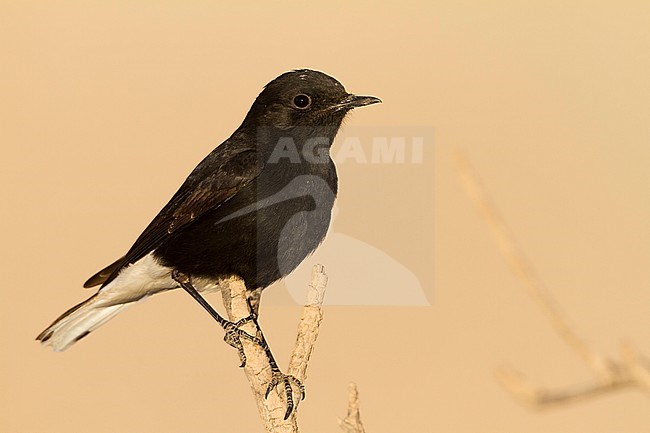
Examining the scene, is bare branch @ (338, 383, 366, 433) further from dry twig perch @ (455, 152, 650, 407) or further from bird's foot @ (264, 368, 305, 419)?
dry twig perch @ (455, 152, 650, 407)

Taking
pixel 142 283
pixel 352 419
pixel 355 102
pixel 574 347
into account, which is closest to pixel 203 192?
pixel 142 283

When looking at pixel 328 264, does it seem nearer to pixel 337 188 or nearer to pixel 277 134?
pixel 337 188

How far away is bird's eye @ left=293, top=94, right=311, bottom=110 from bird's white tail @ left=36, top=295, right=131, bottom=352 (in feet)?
4.95

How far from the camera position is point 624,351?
23.5 inches

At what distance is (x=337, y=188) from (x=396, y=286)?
0.61 meters

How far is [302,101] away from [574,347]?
3.58m

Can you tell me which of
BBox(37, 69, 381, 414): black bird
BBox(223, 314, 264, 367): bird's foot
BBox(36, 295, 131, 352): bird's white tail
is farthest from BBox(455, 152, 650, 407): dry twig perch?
BBox(36, 295, 131, 352): bird's white tail

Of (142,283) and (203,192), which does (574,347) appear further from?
(142,283)

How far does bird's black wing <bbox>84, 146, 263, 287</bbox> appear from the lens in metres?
3.92

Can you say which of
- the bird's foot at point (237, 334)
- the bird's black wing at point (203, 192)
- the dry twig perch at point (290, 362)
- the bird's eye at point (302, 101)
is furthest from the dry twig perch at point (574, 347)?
the bird's eye at point (302, 101)

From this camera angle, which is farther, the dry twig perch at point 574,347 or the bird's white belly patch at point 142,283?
the bird's white belly patch at point 142,283

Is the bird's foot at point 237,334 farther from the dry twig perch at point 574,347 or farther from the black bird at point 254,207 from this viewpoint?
the dry twig perch at point 574,347

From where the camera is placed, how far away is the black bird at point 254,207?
381cm

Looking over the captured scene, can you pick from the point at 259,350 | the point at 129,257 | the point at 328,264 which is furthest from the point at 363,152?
the point at 259,350
